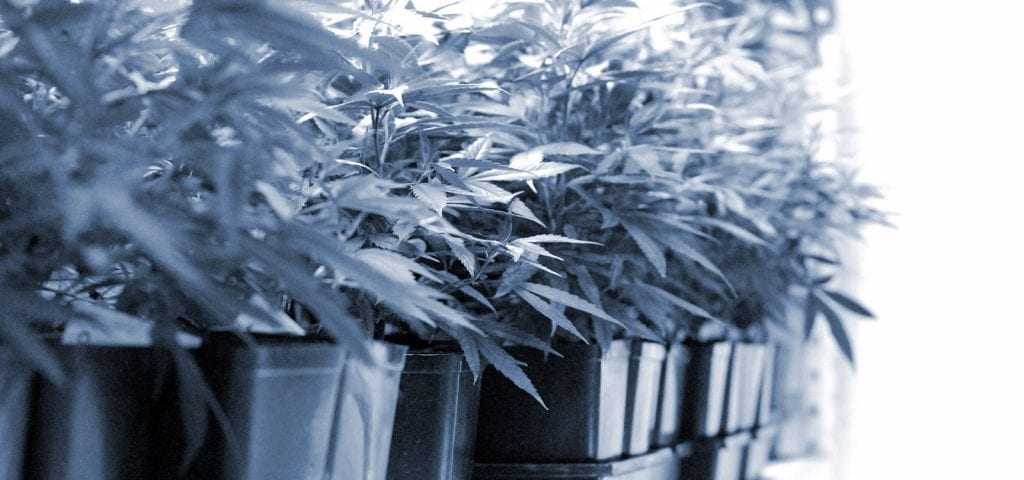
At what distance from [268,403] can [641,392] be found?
0.49 meters

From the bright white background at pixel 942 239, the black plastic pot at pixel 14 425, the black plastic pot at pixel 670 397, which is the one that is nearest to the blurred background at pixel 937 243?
the bright white background at pixel 942 239

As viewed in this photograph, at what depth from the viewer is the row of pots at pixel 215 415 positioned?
50cm

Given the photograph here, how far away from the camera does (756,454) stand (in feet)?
4.72

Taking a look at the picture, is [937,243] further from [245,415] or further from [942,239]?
[245,415]

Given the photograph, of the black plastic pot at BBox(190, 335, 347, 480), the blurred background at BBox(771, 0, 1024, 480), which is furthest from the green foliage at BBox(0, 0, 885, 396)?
the blurred background at BBox(771, 0, 1024, 480)

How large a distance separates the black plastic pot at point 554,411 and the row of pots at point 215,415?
25 centimetres

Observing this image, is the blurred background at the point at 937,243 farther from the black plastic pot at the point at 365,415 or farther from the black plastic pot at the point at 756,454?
the black plastic pot at the point at 365,415

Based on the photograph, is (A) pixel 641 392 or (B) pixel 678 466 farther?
(B) pixel 678 466

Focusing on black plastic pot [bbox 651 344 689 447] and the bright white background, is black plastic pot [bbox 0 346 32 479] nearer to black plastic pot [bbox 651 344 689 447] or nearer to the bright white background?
black plastic pot [bbox 651 344 689 447]

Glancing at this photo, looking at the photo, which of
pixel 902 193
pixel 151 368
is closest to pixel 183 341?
pixel 151 368

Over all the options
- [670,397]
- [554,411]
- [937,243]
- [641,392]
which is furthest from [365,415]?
[937,243]

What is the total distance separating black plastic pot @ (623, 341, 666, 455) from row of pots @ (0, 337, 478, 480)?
14.1 inches

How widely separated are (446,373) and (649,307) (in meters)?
0.21

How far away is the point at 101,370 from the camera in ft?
1.69
